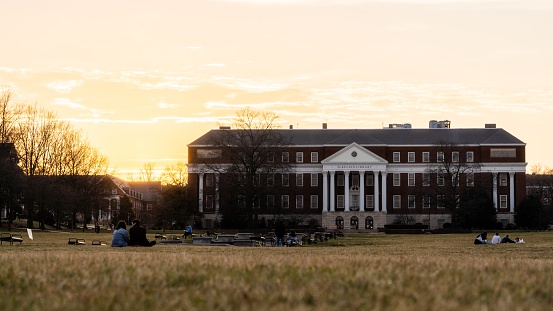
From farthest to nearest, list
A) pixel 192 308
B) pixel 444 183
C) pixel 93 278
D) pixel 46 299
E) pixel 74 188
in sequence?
pixel 444 183 → pixel 74 188 → pixel 93 278 → pixel 46 299 → pixel 192 308

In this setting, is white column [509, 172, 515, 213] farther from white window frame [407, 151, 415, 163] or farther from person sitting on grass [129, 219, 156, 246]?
person sitting on grass [129, 219, 156, 246]

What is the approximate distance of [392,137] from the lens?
14588 cm

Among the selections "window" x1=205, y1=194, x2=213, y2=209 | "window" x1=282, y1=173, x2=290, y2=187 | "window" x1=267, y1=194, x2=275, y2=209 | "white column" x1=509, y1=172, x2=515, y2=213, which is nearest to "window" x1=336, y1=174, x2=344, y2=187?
"window" x1=282, y1=173, x2=290, y2=187

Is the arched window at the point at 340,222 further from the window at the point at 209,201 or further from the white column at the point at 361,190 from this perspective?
the window at the point at 209,201

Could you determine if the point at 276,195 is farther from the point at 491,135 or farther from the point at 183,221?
the point at 491,135

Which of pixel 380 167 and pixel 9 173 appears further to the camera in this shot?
pixel 380 167

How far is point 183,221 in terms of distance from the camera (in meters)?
128

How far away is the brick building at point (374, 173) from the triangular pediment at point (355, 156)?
0.48 feet

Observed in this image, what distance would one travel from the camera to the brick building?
462 feet

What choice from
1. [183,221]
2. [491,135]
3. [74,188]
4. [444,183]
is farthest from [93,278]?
[491,135]

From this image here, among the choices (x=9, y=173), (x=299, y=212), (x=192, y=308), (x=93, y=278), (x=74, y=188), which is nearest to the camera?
(x=192, y=308)

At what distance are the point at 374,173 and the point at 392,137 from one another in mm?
6737

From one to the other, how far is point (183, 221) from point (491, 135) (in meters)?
48.1

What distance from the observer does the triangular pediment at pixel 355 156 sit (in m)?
142
